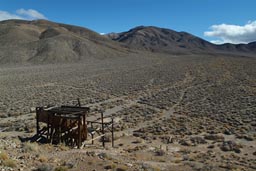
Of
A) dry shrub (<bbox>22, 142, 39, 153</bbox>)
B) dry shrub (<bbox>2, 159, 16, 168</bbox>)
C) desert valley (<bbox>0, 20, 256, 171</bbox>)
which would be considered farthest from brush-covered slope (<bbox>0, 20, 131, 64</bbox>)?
dry shrub (<bbox>2, 159, 16, 168</bbox>)

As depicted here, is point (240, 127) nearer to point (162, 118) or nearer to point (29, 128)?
point (162, 118)

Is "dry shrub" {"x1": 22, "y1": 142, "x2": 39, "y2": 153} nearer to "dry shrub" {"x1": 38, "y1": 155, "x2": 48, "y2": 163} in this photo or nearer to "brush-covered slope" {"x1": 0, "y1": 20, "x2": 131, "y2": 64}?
"dry shrub" {"x1": 38, "y1": 155, "x2": 48, "y2": 163}

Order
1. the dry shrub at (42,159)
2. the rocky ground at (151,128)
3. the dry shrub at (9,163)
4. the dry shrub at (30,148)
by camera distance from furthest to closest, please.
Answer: the dry shrub at (30,148)
the rocky ground at (151,128)
the dry shrub at (42,159)
the dry shrub at (9,163)

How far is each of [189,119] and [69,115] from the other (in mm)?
12915

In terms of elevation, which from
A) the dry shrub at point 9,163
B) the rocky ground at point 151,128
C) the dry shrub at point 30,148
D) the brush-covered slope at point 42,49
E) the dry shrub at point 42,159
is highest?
the brush-covered slope at point 42,49

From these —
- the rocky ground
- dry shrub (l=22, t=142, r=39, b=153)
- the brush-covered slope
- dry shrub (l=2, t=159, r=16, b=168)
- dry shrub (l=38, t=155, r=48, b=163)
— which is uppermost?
the brush-covered slope

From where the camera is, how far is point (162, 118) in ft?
89.4

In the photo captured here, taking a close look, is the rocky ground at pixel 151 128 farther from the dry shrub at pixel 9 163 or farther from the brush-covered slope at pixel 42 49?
the brush-covered slope at pixel 42 49

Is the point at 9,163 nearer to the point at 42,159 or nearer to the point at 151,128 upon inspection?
the point at 42,159

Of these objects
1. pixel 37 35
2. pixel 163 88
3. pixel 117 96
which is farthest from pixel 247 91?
pixel 37 35

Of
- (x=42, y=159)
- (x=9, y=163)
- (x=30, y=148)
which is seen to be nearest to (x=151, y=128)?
(x=30, y=148)

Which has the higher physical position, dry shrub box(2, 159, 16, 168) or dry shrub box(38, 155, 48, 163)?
dry shrub box(2, 159, 16, 168)

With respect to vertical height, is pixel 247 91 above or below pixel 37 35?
below

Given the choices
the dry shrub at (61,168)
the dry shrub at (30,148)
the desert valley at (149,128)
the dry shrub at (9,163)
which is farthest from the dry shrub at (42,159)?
the dry shrub at (30,148)
